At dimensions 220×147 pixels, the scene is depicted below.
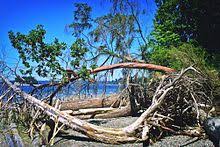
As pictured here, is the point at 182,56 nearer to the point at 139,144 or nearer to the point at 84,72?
the point at 84,72

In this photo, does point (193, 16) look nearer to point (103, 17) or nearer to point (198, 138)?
point (103, 17)

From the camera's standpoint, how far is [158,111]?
1116 centimetres

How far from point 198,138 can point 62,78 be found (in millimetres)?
5208

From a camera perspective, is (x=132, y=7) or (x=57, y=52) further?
(x=132, y=7)

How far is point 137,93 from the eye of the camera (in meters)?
14.6

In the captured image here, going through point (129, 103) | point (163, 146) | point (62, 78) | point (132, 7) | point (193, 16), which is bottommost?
point (163, 146)

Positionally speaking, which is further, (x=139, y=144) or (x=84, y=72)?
(x=84, y=72)

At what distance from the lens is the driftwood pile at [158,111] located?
10.1m

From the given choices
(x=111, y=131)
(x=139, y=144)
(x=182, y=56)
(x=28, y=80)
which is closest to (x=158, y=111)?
(x=139, y=144)

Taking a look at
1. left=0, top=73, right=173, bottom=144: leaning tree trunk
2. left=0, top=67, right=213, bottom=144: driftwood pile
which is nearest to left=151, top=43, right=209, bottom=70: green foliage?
left=0, top=67, right=213, bottom=144: driftwood pile

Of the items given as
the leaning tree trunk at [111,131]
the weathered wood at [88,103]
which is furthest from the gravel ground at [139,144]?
the weathered wood at [88,103]

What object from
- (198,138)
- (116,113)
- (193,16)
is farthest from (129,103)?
(193,16)

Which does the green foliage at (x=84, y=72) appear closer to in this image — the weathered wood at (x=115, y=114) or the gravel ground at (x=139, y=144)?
the gravel ground at (x=139, y=144)

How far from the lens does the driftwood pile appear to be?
10.1 metres
